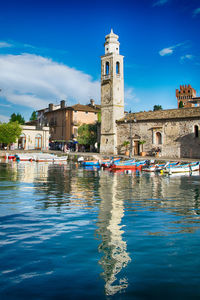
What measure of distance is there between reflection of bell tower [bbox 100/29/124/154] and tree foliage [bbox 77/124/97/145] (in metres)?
5.53

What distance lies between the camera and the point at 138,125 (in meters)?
44.4

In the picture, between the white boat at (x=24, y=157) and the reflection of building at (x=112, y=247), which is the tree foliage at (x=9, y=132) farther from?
the reflection of building at (x=112, y=247)

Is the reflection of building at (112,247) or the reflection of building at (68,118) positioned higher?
the reflection of building at (68,118)

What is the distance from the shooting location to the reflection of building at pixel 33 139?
60.9 meters

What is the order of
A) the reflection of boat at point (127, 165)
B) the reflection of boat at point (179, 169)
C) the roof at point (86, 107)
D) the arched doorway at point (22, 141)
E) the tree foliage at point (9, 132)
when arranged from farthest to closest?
the roof at point (86, 107), the arched doorway at point (22, 141), the tree foliage at point (9, 132), the reflection of boat at point (127, 165), the reflection of boat at point (179, 169)

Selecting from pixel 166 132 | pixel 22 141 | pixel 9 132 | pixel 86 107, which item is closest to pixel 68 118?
pixel 86 107

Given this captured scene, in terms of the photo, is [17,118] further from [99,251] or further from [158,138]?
[99,251]

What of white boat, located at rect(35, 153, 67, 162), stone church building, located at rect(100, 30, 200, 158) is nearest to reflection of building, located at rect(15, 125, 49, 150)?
white boat, located at rect(35, 153, 67, 162)

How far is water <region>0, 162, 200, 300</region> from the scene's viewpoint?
4.58 m

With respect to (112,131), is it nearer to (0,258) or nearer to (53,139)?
(53,139)

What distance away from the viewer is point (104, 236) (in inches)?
288

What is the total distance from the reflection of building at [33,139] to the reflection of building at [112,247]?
5221 centimetres

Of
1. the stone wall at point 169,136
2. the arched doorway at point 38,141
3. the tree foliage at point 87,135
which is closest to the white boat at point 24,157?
the tree foliage at point 87,135

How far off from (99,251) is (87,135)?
47348mm
